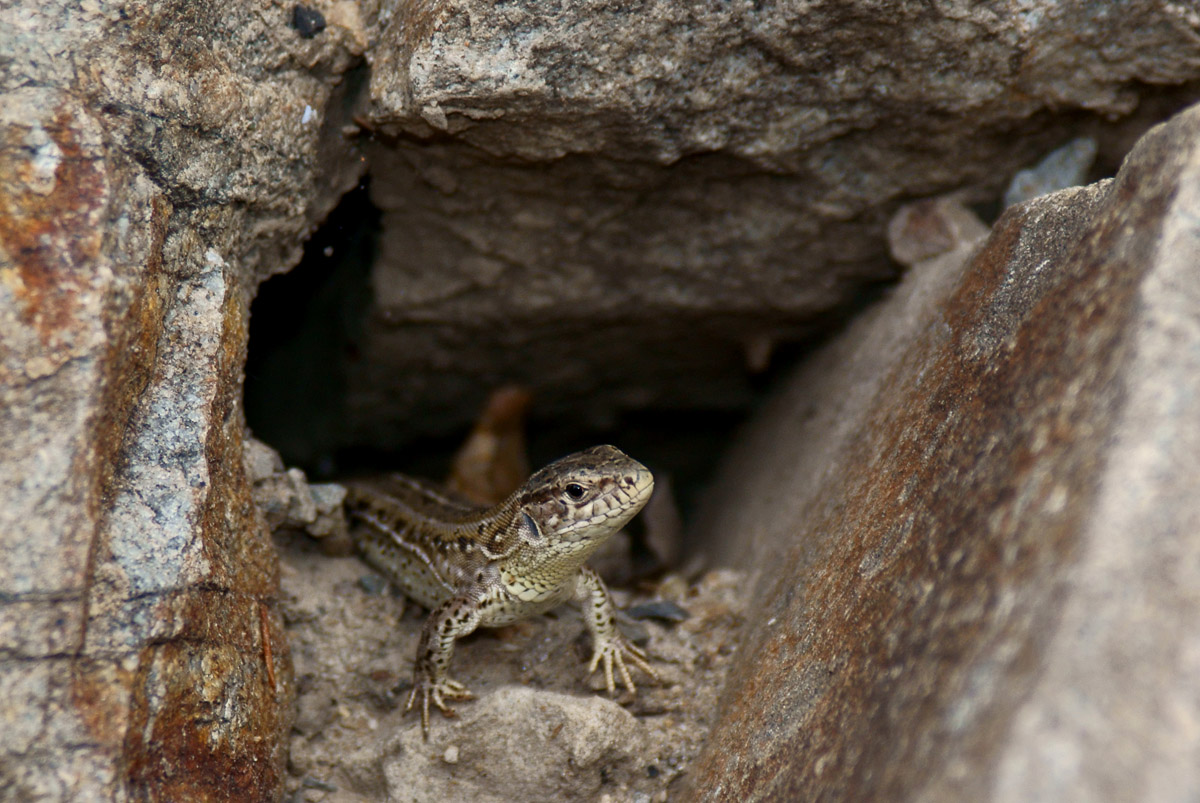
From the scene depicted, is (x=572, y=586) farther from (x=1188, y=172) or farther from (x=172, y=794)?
(x=1188, y=172)

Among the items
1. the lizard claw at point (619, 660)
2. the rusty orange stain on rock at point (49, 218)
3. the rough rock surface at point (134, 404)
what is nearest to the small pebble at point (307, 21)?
the rough rock surface at point (134, 404)

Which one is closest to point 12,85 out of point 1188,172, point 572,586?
point 572,586

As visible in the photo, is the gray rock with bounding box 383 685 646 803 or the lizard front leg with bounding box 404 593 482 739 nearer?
the gray rock with bounding box 383 685 646 803

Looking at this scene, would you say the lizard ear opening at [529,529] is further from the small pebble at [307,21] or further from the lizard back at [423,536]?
the small pebble at [307,21]

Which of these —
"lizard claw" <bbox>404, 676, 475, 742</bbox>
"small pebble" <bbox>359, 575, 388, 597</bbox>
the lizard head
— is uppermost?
the lizard head

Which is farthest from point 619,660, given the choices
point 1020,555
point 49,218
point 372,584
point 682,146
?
point 49,218

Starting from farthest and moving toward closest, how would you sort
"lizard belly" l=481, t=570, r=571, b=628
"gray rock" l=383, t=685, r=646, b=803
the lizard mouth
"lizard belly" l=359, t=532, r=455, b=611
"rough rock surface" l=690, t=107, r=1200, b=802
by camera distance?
"lizard belly" l=359, t=532, r=455, b=611
"lizard belly" l=481, t=570, r=571, b=628
the lizard mouth
"gray rock" l=383, t=685, r=646, b=803
"rough rock surface" l=690, t=107, r=1200, b=802

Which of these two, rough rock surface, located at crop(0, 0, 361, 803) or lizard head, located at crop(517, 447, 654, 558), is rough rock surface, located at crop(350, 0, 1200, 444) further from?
lizard head, located at crop(517, 447, 654, 558)

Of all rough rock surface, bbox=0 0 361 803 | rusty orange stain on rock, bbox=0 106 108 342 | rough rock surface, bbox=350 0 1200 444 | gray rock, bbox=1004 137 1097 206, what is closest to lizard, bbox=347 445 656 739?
rough rock surface, bbox=0 0 361 803

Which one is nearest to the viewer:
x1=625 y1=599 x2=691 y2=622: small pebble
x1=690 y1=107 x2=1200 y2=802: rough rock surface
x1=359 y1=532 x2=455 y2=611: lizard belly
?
x1=690 y1=107 x2=1200 y2=802: rough rock surface
